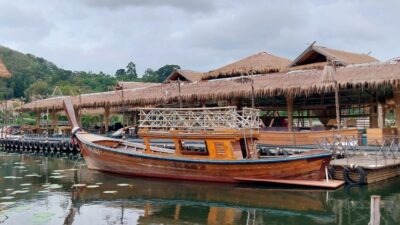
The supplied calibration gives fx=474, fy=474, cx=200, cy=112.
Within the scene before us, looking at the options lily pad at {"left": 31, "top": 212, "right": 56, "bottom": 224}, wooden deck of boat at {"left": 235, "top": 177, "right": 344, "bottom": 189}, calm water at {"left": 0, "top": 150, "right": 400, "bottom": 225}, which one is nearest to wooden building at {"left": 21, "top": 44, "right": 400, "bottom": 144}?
wooden deck of boat at {"left": 235, "top": 177, "right": 344, "bottom": 189}

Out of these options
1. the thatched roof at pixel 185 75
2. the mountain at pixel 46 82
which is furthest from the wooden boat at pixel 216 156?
the mountain at pixel 46 82

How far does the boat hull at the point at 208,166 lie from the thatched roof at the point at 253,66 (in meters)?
10.0

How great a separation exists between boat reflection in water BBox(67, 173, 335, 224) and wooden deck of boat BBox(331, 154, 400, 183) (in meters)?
1.53

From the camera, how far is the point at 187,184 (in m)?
15.6

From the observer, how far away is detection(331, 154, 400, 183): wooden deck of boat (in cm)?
1428

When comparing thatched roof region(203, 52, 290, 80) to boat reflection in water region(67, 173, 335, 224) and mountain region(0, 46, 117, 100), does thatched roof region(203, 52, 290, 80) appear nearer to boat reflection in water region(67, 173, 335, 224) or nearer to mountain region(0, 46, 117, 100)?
boat reflection in water region(67, 173, 335, 224)

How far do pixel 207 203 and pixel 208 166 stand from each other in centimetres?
282

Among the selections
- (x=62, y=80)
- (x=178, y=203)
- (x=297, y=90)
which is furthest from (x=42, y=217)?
(x=62, y=80)

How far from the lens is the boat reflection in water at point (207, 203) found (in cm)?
1094

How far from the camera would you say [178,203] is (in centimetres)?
1270

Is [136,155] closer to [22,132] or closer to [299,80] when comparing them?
[299,80]

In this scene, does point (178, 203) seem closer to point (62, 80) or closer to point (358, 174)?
point (358, 174)

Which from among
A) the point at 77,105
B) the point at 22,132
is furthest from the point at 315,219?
the point at 22,132

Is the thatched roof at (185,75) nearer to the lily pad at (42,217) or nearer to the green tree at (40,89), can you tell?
the lily pad at (42,217)
